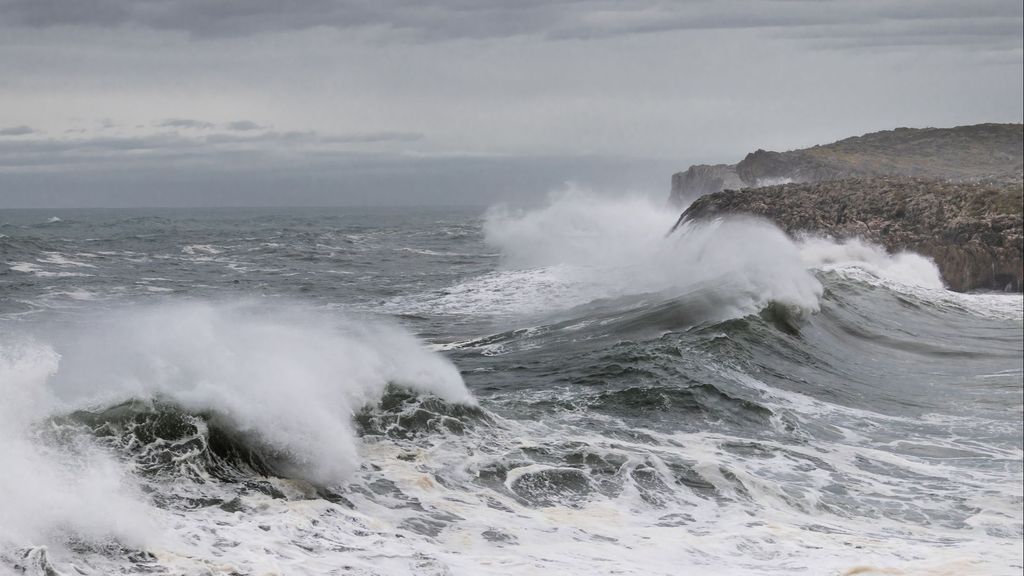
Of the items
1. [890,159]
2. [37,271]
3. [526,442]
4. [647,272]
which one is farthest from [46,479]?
[890,159]

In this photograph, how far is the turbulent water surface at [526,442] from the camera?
6.57 metres

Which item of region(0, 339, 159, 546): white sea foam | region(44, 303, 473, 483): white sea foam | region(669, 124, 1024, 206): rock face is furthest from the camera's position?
region(669, 124, 1024, 206): rock face

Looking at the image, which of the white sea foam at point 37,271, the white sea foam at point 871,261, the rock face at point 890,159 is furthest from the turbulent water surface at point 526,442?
the rock face at point 890,159

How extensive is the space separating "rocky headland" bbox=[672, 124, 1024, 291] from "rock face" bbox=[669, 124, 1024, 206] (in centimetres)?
8

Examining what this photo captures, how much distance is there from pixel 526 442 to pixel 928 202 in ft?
61.5

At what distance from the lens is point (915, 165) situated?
3841 centimetres

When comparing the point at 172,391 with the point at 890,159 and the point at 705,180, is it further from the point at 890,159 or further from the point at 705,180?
the point at 705,180

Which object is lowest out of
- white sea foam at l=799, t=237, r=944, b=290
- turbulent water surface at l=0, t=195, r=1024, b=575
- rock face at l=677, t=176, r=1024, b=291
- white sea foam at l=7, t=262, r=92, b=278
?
white sea foam at l=7, t=262, r=92, b=278

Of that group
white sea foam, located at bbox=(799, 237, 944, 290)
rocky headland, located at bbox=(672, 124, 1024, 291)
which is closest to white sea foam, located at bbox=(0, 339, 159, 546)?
white sea foam, located at bbox=(799, 237, 944, 290)

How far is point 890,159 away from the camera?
41.2 meters

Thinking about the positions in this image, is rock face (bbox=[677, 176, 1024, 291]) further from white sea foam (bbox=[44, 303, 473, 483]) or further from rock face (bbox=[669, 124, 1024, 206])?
white sea foam (bbox=[44, 303, 473, 483])

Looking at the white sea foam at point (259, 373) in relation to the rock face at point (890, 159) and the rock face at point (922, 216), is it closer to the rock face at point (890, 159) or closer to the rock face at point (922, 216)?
the rock face at point (922, 216)

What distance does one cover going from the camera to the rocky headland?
70.4 feet

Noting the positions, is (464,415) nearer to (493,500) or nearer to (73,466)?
(493,500)
